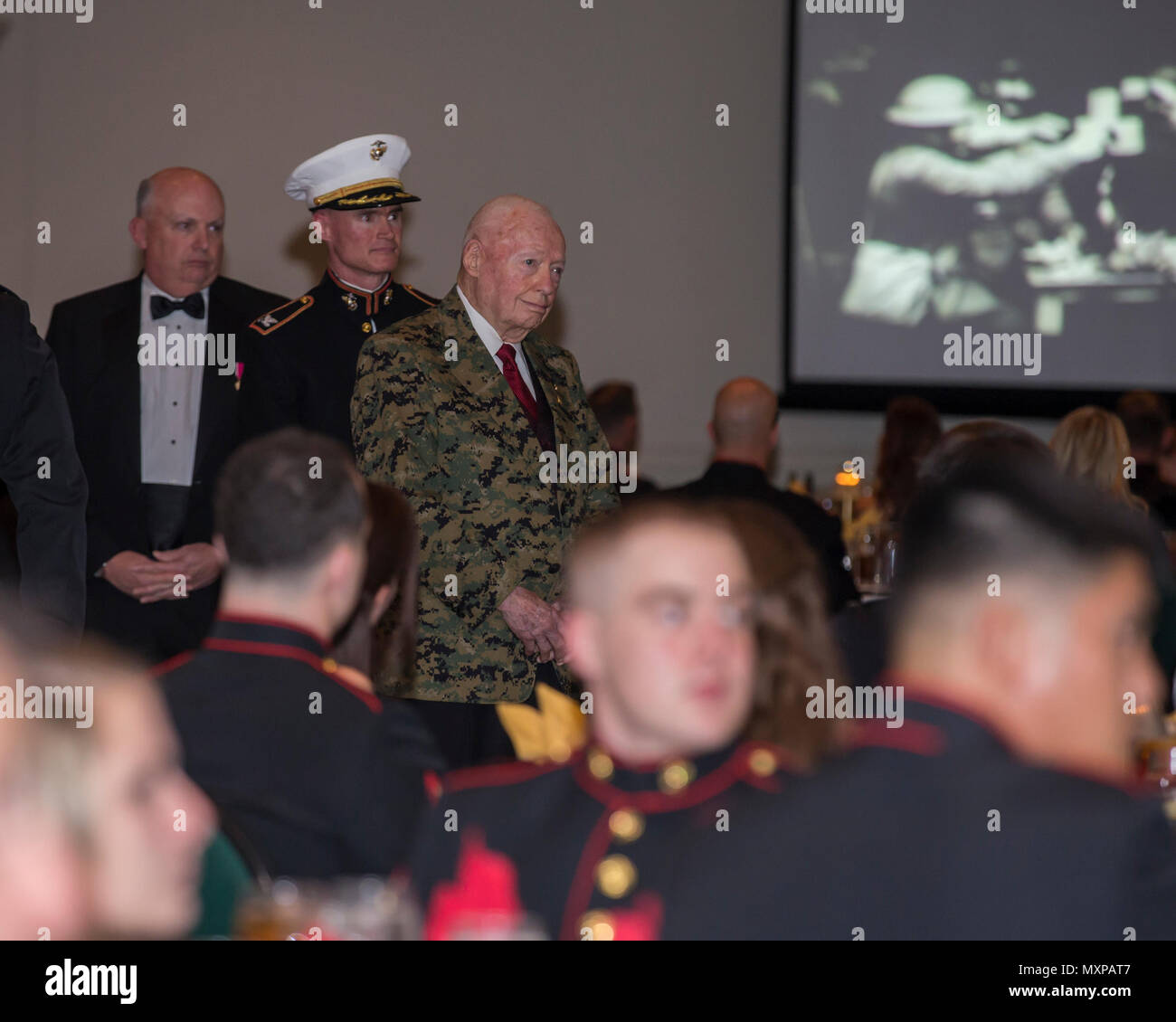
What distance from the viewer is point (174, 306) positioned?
12.0 ft

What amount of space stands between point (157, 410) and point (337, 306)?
644 mm

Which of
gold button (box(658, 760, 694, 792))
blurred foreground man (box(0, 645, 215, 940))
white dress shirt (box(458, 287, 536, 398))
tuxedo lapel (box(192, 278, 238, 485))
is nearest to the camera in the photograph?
blurred foreground man (box(0, 645, 215, 940))

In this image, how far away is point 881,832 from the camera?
1.22m

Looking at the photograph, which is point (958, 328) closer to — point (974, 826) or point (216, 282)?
point (216, 282)

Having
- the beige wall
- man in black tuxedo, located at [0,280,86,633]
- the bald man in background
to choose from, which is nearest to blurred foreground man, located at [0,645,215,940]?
man in black tuxedo, located at [0,280,86,633]

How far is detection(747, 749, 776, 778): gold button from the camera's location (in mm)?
1287

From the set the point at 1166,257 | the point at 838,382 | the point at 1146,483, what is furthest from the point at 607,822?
the point at 1166,257

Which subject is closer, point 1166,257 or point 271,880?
point 271,880

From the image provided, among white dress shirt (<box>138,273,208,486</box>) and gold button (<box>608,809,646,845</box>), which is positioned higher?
white dress shirt (<box>138,273,208,486</box>)

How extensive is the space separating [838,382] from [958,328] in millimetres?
522

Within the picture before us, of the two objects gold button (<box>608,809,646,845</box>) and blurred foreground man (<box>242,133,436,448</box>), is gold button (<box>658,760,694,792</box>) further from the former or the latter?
blurred foreground man (<box>242,133,436,448</box>)

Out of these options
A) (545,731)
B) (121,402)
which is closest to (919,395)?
(121,402)

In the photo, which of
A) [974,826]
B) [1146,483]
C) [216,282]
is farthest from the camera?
[1146,483]

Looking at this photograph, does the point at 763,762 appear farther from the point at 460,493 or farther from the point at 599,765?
the point at 460,493
